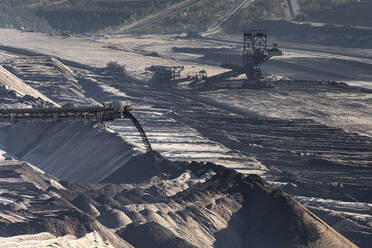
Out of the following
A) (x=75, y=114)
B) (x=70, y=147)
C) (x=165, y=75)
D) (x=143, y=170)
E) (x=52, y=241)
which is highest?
(x=75, y=114)

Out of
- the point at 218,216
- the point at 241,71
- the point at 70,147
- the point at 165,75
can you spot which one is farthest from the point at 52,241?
the point at 241,71

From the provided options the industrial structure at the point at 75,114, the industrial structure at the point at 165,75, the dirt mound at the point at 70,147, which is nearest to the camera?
the industrial structure at the point at 75,114

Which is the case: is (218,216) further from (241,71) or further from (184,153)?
(241,71)

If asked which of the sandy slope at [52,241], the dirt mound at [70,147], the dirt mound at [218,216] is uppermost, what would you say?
the sandy slope at [52,241]

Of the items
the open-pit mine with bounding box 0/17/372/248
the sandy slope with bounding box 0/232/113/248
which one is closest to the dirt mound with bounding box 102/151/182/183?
the open-pit mine with bounding box 0/17/372/248

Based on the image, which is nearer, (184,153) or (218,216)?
(218,216)

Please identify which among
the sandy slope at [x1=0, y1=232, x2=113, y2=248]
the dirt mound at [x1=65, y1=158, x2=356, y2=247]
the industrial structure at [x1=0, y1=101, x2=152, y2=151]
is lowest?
the dirt mound at [x1=65, y1=158, x2=356, y2=247]

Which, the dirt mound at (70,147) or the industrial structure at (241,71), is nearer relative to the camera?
the dirt mound at (70,147)

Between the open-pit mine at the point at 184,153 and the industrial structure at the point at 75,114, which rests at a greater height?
the industrial structure at the point at 75,114

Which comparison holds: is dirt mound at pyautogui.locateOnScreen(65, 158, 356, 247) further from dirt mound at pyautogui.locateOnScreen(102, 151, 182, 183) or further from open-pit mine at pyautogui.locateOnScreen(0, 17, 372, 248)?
dirt mound at pyautogui.locateOnScreen(102, 151, 182, 183)

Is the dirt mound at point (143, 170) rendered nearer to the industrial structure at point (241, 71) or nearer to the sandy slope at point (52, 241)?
the sandy slope at point (52, 241)

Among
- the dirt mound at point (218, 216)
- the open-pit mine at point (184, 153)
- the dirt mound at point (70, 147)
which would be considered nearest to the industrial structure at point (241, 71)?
the open-pit mine at point (184, 153)

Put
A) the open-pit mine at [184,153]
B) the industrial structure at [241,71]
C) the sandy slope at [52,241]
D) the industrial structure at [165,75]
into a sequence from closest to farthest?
the sandy slope at [52,241] → the open-pit mine at [184,153] → the industrial structure at [241,71] → the industrial structure at [165,75]
